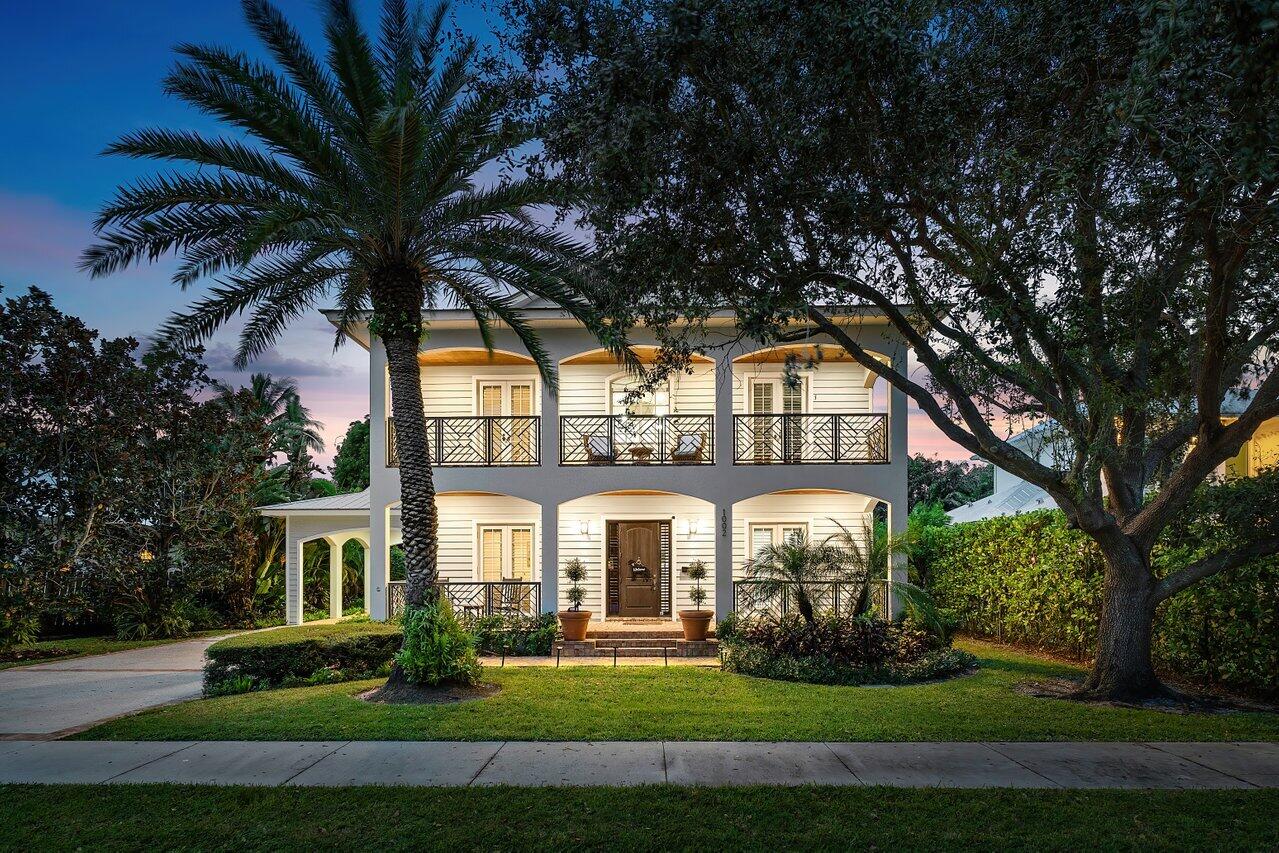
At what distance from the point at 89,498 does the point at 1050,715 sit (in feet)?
55.1

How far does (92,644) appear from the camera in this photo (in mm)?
16344

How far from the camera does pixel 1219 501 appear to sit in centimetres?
912

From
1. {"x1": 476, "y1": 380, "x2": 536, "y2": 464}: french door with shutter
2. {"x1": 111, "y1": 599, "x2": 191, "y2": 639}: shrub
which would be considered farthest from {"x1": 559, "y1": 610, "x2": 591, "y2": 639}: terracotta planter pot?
{"x1": 111, "y1": 599, "x2": 191, "y2": 639}: shrub

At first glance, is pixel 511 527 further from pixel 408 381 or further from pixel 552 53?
pixel 552 53

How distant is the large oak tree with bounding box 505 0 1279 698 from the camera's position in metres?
6.70

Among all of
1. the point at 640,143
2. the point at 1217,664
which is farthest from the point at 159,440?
the point at 1217,664

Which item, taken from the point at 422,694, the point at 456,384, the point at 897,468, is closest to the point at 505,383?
the point at 456,384

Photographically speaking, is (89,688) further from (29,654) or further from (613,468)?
(613,468)

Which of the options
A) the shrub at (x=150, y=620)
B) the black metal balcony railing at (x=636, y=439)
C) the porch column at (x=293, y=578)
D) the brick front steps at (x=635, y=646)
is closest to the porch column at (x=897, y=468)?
the black metal balcony railing at (x=636, y=439)

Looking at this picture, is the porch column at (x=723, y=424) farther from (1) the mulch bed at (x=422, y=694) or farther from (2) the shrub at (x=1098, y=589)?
(1) the mulch bed at (x=422, y=694)

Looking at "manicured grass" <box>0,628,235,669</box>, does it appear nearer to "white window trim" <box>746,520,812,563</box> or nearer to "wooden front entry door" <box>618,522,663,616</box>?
"wooden front entry door" <box>618,522,663,616</box>

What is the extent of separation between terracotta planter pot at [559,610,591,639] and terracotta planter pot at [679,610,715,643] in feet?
6.12

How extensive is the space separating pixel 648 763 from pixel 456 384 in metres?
11.9

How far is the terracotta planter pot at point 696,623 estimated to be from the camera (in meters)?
14.0
